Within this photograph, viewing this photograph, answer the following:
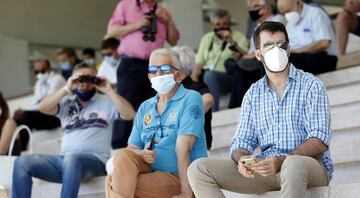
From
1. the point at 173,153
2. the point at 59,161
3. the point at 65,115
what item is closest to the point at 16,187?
the point at 59,161

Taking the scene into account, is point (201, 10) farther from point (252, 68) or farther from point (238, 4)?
point (252, 68)

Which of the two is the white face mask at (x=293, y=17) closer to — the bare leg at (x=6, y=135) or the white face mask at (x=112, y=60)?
the white face mask at (x=112, y=60)

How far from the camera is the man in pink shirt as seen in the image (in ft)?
18.8

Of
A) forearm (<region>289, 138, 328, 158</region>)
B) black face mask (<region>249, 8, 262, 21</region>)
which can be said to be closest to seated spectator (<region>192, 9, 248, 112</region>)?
black face mask (<region>249, 8, 262, 21</region>)

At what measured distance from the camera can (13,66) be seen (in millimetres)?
12203

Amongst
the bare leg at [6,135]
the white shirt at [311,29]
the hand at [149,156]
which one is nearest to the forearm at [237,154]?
the hand at [149,156]

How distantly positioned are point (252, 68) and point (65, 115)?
1.39 m

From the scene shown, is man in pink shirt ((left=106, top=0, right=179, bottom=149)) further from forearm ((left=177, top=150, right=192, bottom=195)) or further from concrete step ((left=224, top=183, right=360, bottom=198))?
concrete step ((left=224, top=183, right=360, bottom=198))

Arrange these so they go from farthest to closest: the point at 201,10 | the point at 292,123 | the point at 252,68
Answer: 1. the point at 201,10
2. the point at 252,68
3. the point at 292,123

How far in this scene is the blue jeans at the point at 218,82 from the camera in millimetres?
6336

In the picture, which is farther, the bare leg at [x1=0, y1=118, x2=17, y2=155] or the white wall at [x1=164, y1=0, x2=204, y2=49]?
the white wall at [x1=164, y1=0, x2=204, y2=49]

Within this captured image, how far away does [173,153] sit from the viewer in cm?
398

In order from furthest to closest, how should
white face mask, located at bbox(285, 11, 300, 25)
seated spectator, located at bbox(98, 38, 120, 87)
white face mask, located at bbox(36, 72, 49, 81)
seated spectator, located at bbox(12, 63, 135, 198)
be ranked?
white face mask, located at bbox(36, 72, 49, 81) < seated spectator, located at bbox(98, 38, 120, 87) < white face mask, located at bbox(285, 11, 300, 25) < seated spectator, located at bbox(12, 63, 135, 198)

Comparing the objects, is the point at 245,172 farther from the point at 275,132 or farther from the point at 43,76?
the point at 43,76
